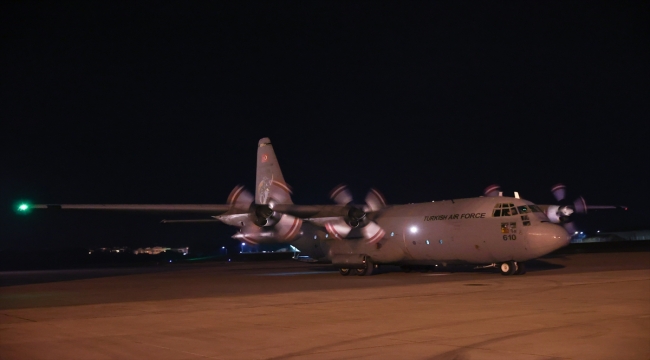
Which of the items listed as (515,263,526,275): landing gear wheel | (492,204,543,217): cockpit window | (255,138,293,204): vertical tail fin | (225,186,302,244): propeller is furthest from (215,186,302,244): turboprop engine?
(515,263,526,275): landing gear wheel

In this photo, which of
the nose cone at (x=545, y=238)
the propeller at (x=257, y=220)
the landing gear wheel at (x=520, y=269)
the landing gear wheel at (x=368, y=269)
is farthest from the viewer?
the landing gear wheel at (x=368, y=269)

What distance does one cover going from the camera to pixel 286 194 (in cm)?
3372

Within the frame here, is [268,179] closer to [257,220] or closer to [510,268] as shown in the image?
[257,220]

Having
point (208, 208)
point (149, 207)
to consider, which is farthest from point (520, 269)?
point (149, 207)

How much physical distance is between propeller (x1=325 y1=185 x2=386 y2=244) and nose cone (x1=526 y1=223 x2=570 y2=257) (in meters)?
7.56

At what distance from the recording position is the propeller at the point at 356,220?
2966 cm

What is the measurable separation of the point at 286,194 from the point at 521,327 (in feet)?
76.5

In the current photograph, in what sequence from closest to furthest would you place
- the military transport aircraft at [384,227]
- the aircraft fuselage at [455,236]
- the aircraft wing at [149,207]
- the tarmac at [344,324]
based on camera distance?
the tarmac at [344,324], the aircraft fuselage at [455,236], the military transport aircraft at [384,227], the aircraft wing at [149,207]

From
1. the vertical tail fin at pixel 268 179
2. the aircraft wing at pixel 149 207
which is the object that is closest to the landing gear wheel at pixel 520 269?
the vertical tail fin at pixel 268 179

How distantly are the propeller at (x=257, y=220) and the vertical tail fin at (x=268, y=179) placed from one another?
2047 millimetres

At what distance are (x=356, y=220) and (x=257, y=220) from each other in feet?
15.5

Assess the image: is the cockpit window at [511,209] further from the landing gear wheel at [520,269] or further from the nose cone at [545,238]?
the landing gear wheel at [520,269]

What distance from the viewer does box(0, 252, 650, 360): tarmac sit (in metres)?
9.29

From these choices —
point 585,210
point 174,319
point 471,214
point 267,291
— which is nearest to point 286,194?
point 471,214
